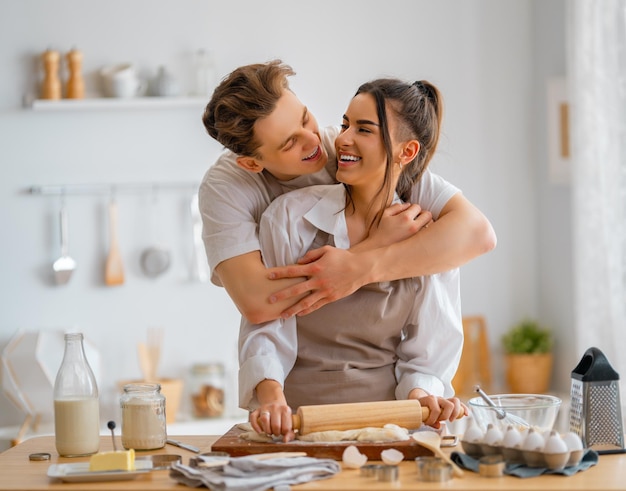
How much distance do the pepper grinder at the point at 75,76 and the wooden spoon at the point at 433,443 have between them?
9.50 ft

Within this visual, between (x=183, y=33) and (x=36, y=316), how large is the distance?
4.65 ft

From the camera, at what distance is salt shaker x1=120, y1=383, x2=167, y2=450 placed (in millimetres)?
1738

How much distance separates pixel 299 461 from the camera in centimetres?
150

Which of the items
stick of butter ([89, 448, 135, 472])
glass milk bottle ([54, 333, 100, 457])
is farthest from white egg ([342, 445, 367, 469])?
glass milk bottle ([54, 333, 100, 457])

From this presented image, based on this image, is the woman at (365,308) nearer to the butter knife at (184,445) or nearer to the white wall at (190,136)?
the butter knife at (184,445)

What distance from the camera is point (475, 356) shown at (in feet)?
14.2

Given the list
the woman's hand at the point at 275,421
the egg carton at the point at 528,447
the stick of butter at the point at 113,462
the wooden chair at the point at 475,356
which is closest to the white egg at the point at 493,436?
the egg carton at the point at 528,447

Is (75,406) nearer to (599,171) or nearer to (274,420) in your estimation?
(274,420)

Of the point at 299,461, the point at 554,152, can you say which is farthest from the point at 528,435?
the point at 554,152

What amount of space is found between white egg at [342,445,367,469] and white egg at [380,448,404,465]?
33 millimetres

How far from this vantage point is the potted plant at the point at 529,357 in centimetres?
421

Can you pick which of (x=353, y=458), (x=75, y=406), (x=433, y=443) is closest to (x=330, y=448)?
(x=353, y=458)

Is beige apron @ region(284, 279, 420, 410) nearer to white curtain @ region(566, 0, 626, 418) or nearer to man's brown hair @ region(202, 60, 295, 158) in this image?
man's brown hair @ region(202, 60, 295, 158)

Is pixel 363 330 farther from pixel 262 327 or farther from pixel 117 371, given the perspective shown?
pixel 117 371
